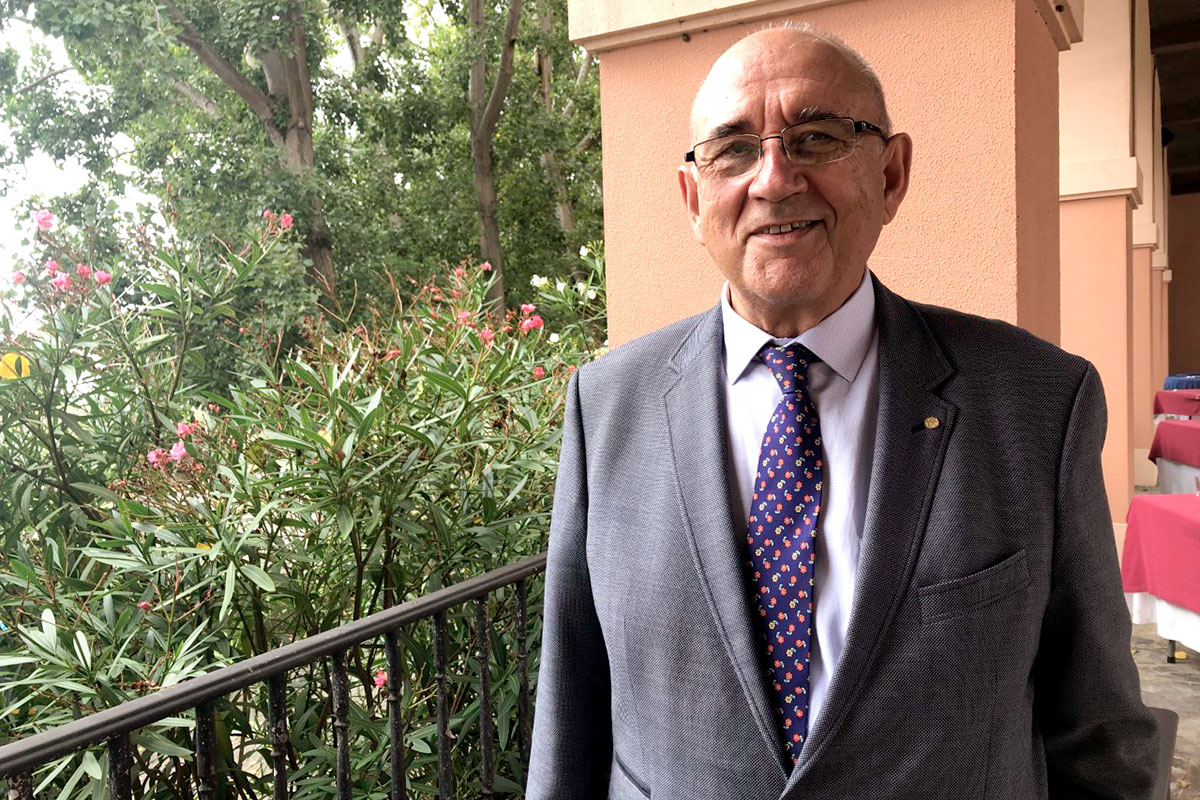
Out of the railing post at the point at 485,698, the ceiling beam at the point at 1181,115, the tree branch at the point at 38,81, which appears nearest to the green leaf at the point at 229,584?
the railing post at the point at 485,698

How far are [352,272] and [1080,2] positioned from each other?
1112cm

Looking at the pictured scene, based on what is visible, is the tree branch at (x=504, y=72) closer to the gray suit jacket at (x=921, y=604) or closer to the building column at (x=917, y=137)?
the building column at (x=917, y=137)

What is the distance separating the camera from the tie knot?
1216mm

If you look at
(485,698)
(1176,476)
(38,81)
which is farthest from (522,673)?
(38,81)

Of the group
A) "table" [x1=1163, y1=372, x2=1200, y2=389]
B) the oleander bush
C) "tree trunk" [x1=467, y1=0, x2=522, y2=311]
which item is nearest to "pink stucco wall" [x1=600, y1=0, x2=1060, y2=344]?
the oleander bush

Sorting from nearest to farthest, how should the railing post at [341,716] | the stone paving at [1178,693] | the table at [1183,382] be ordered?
the railing post at [341,716] → the stone paving at [1178,693] → the table at [1183,382]

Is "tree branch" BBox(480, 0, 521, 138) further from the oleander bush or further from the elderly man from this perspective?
the elderly man

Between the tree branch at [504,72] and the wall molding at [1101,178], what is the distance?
8.45 m

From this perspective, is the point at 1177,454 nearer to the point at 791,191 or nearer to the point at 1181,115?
the point at 791,191

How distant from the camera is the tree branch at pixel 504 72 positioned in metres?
13.6

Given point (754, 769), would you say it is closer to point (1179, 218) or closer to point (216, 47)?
point (216, 47)

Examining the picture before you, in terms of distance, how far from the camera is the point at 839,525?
1.17 m

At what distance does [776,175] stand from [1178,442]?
8.35m

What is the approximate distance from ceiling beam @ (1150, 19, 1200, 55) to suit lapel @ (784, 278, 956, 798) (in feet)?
54.8
